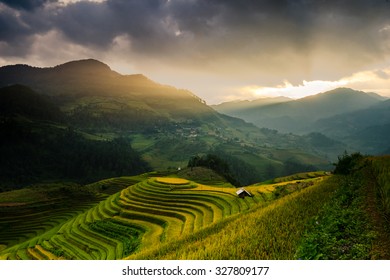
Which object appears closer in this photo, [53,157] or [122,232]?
[122,232]

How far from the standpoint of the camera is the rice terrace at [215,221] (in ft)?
30.4

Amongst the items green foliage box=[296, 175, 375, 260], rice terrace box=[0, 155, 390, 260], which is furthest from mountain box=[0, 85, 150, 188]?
green foliage box=[296, 175, 375, 260]

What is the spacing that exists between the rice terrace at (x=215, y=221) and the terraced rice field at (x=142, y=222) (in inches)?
5.8

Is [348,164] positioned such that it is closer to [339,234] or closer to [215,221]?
[215,221]

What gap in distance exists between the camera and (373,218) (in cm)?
1029

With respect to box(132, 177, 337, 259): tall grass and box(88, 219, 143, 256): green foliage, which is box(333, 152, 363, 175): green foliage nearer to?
box(132, 177, 337, 259): tall grass

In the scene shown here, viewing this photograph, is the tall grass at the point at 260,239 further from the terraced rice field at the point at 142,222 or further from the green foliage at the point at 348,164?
the terraced rice field at the point at 142,222

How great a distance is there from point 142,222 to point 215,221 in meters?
13.4

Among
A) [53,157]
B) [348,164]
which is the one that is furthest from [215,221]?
[53,157]

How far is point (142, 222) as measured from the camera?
34.5 m

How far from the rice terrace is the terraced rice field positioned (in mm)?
148

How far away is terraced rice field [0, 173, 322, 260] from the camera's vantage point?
28562 mm

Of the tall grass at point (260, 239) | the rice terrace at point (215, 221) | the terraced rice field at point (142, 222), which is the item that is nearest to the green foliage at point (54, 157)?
the rice terrace at point (215, 221)
